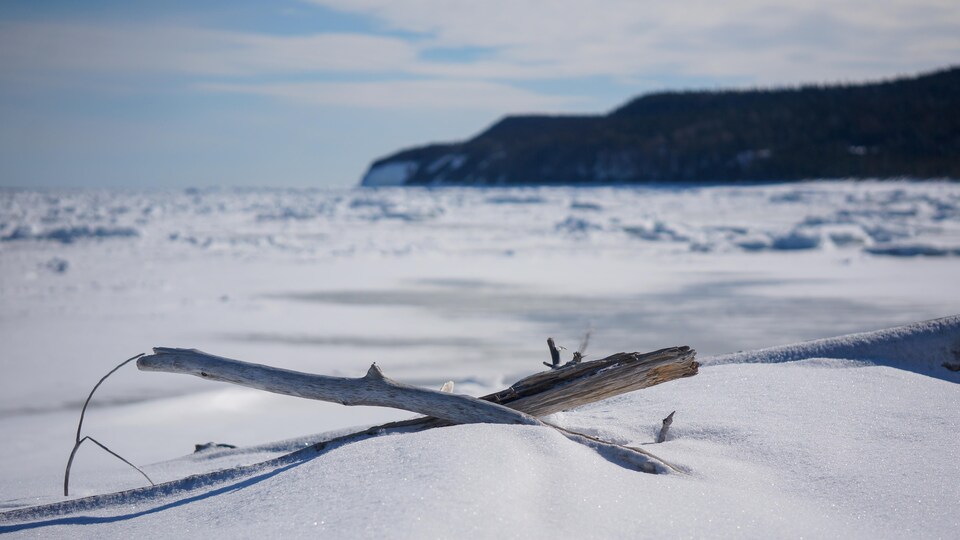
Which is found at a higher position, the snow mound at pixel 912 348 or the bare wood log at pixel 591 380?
the bare wood log at pixel 591 380

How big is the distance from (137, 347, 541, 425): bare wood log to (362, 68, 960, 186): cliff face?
27878 millimetres

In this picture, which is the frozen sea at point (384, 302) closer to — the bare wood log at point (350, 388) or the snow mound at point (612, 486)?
the snow mound at point (612, 486)

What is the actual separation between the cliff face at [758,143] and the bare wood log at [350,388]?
27.9 metres

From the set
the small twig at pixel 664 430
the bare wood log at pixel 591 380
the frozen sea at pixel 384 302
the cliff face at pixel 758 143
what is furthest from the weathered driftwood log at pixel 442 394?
the cliff face at pixel 758 143

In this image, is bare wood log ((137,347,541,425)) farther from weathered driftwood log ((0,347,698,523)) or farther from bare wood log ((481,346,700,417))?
bare wood log ((481,346,700,417))

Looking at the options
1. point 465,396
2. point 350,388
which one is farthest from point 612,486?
point 350,388

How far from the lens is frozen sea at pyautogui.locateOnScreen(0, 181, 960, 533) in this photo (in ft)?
14.2

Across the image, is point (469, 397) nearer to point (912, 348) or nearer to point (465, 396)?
point (465, 396)

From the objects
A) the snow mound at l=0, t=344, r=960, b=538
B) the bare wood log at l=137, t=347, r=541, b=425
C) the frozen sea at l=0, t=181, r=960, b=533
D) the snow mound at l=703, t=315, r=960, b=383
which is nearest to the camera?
the snow mound at l=0, t=344, r=960, b=538

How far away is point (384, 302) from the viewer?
25.0ft

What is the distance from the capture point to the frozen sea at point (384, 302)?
432 centimetres

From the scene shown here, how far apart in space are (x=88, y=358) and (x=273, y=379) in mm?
3643

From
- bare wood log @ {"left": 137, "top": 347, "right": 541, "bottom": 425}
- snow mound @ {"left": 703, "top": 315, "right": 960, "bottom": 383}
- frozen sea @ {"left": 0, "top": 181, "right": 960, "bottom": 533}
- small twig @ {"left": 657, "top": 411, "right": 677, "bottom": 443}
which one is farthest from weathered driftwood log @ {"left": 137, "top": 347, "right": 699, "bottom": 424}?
snow mound @ {"left": 703, "top": 315, "right": 960, "bottom": 383}

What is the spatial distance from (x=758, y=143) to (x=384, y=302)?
3651cm
